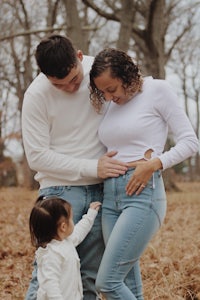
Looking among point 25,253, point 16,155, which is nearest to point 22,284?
point 25,253

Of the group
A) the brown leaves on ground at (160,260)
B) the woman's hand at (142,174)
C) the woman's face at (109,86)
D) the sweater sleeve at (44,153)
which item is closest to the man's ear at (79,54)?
the woman's face at (109,86)

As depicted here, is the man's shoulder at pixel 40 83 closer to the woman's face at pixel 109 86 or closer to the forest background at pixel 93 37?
the woman's face at pixel 109 86

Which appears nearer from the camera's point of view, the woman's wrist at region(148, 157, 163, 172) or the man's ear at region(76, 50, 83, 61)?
the woman's wrist at region(148, 157, 163, 172)

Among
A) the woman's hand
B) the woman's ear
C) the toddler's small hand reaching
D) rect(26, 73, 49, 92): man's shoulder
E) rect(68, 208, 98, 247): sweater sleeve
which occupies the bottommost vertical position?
rect(68, 208, 98, 247): sweater sleeve

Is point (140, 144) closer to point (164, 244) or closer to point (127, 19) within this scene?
point (164, 244)

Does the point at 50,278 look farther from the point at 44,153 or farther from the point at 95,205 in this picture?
the point at 44,153

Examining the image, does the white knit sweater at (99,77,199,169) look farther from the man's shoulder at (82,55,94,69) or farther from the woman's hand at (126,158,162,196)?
the man's shoulder at (82,55,94,69)

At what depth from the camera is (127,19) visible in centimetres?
1048

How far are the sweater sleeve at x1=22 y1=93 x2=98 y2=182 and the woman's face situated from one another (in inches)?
15.2

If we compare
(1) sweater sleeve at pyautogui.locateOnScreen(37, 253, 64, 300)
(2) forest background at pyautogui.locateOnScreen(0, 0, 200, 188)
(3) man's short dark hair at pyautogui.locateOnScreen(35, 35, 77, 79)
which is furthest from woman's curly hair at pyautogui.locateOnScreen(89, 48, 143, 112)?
(2) forest background at pyautogui.locateOnScreen(0, 0, 200, 188)

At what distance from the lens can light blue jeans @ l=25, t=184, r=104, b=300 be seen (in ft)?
10.7

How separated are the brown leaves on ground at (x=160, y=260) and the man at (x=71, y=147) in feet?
4.15

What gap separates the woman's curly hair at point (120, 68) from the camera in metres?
3.00

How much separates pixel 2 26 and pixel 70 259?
16.8 metres
